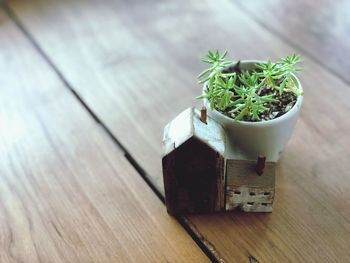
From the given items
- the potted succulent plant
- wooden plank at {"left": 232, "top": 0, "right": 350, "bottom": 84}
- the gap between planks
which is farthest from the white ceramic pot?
wooden plank at {"left": 232, "top": 0, "right": 350, "bottom": 84}

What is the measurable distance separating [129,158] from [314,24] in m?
0.57

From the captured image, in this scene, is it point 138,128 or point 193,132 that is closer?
point 193,132

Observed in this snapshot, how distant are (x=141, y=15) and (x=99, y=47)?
16 cm

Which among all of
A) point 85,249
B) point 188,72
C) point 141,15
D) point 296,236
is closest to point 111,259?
point 85,249

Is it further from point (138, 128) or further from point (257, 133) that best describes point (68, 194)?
point (257, 133)

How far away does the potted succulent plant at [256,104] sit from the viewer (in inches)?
26.9

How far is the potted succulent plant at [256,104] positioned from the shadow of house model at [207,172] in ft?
0.07

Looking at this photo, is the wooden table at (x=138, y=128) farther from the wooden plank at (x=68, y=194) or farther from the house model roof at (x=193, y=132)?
the house model roof at (x=193, y=132)

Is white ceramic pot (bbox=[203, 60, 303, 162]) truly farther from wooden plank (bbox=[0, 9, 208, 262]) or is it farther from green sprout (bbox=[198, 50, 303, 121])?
wooden plank (bbox=[0, 9, 208, 262])

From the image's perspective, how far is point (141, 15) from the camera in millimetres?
1169

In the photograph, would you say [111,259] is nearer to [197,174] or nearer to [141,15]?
[197,174]

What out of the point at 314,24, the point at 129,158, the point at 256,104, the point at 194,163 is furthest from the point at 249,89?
the point at 314,24

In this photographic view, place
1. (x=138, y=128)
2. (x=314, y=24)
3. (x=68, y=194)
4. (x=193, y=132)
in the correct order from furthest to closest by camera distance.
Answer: (x=314, y=24), (x=138, y=128), (x=68, y=194), (x=193, y=132)

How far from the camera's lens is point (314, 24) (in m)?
1.11
